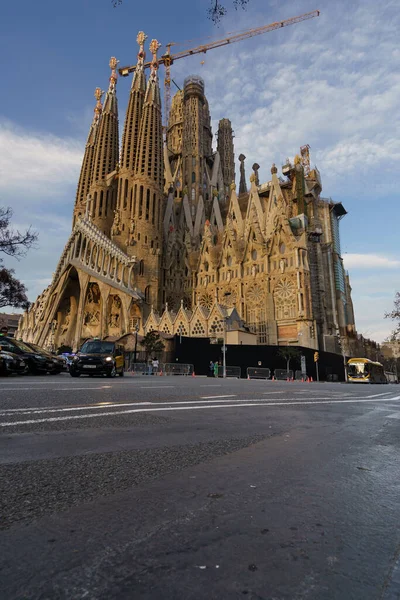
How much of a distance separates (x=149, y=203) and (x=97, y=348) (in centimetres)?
3847

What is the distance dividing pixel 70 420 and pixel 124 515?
3.04 meters

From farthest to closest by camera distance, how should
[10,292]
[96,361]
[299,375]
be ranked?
[299,375]
[10,292]
[96,361]

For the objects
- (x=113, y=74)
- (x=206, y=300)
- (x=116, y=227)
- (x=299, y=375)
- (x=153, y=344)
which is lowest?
(x=299, y=375)

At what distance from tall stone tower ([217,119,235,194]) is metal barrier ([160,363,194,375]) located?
50.9 metres

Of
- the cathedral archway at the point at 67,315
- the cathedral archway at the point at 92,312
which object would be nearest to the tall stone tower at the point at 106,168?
the cathedral archway at the point at 92,312

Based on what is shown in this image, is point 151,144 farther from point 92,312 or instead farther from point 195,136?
point 92,312

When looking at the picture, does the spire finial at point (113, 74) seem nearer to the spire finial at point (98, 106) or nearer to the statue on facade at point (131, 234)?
the spire finial at point (98, 106)

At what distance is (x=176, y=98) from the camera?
75.2 metres

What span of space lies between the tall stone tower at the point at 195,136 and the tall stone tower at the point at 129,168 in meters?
9.75

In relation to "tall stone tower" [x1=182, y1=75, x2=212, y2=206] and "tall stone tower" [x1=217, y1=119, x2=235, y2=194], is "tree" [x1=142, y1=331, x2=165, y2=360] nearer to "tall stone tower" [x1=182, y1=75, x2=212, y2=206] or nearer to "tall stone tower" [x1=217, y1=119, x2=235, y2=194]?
"tall stone tower" [x1=182, y1=75, x2=212, y2=206]

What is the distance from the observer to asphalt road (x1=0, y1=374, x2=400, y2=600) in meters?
1.29

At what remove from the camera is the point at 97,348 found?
53.6 ft

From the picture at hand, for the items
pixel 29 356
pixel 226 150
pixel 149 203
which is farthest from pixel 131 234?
pixel 226 150

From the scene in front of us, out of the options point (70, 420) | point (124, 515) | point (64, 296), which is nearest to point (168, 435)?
point (70, 420)
